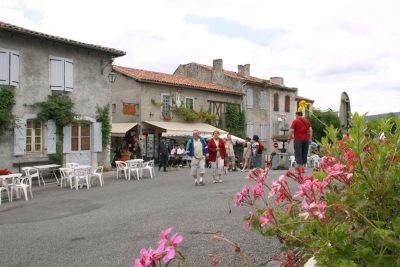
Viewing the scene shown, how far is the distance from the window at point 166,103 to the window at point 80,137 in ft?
26.7

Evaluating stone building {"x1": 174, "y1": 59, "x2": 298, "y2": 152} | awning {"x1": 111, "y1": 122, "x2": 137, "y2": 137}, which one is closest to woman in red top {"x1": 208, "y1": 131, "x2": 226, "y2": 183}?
awning {"x1": 111, "y1": 122, "x2": 137, "y2": 137}

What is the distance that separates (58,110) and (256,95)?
2015 cm

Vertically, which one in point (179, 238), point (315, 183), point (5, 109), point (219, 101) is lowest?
point (179, 238)

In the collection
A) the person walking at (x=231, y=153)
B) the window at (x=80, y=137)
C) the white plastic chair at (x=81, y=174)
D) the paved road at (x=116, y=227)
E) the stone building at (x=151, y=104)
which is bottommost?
the paved road at (x=116, y=227)

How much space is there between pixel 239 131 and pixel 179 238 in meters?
29.7

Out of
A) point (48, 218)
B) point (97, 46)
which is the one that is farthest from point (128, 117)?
point (48, 218)

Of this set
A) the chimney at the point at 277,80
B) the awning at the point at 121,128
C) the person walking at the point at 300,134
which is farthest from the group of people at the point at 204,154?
the chimney at the point at 277,80

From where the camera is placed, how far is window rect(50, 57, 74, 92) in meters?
16.4

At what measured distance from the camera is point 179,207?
8.21 m

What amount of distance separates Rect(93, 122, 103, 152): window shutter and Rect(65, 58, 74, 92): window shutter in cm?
207

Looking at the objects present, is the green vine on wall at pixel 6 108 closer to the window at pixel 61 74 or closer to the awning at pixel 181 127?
the window at pixel 61 74

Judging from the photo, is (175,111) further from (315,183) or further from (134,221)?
(315,183)

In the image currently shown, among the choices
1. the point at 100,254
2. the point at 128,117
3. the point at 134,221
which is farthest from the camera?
the point at 128,117

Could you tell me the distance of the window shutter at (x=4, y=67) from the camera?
14555mm
